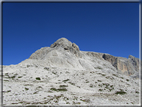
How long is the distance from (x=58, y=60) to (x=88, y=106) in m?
65.2

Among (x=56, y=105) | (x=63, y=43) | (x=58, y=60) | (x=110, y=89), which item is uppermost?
(x=63, y=43)

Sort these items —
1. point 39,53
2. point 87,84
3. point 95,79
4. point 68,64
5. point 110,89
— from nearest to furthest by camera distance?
point 110,89, point 87,84, point 95,79, point 68,64, point 39,53

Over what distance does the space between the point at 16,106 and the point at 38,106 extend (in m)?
3.17

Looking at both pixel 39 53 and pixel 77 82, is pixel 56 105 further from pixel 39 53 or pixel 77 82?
pixel 39 53

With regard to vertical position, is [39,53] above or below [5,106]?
above

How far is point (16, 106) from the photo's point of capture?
1659cm

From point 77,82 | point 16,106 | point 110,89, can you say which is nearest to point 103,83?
point 110,89

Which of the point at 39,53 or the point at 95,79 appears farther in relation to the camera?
the point at 39,53

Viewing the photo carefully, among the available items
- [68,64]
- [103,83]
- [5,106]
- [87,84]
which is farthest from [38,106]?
[68,64]

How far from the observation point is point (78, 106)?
704 inches

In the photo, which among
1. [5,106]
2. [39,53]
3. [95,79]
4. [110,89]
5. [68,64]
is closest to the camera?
[5,106]

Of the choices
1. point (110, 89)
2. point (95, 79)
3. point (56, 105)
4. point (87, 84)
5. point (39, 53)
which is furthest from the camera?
point (39, 53)

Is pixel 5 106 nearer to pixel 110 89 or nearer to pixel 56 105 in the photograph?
pixel 56 105

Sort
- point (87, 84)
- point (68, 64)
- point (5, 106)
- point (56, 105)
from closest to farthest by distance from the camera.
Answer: point (5, 106) < point (56, 105) < point (87, 84) < point (68, 64)
